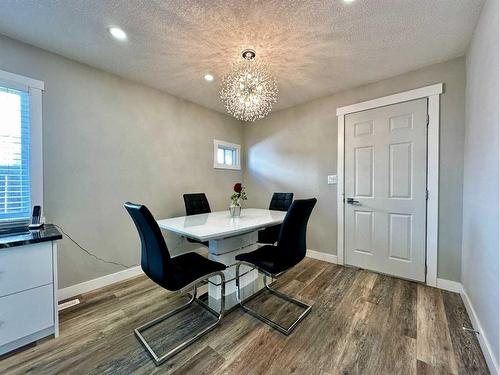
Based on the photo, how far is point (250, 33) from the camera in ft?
5.88

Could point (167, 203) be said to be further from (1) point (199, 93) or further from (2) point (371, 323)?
(2) point (371, 323)

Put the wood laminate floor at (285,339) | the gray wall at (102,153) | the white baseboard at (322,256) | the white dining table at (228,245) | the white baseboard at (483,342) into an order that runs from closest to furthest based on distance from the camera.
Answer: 1. the white baseboard at (483,342)
2. the wood laminate floor at (285,339)
3. the white dining table at (228,245)
4. the gray wall at (102,153)
5. the white baseboard at (322,256)

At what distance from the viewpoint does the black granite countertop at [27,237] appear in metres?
1.40

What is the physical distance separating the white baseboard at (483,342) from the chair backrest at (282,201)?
2.00 m

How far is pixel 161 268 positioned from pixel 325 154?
8.84 ft

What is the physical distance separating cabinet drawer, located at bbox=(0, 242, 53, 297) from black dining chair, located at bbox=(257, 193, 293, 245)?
2.01 metres

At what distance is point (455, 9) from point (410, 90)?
0.96 metres

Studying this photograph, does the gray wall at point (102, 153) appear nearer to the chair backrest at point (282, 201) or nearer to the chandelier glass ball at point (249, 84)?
the chandelier glass ball at point (249, 84)

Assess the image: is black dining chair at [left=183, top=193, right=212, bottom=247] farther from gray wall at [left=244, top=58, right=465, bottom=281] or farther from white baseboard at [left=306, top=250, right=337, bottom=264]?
white baseboard at [left=306, top=250, right=337, bottom=264]

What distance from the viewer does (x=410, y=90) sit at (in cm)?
245

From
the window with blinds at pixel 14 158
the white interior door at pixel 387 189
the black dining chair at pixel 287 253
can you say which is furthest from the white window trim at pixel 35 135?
the white interior door at pixel 387 189

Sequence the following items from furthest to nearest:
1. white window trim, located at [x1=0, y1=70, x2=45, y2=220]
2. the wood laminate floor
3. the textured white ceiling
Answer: white window trim, located at [x1=0, y1=70, x2=45, y2=220] → the textured white ceiling → the wood laminate floor

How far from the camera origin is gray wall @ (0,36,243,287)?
2068mm

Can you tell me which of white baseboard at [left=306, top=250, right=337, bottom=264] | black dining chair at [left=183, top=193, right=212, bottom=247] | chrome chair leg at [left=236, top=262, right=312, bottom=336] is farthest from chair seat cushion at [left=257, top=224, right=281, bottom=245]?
white baseboard at [left=306, top=250, right=337, bottom=264]
